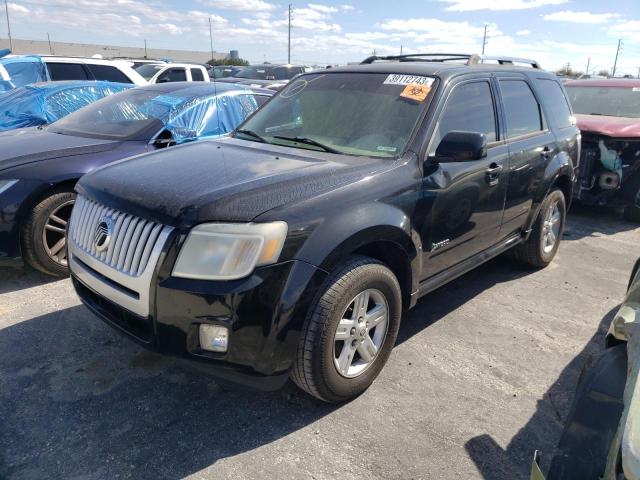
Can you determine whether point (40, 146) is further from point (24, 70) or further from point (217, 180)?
point (24, 70)

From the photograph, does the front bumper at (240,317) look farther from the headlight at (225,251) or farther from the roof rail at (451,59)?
the roof rail at (451,59)

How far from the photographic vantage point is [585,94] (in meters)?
8.10

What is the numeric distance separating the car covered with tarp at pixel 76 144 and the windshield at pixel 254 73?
561 inches

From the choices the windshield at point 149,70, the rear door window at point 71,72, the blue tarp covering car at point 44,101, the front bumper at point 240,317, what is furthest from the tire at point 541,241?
the windshield at point 149,70

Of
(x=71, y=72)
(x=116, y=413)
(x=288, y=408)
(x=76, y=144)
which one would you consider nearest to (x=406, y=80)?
(x=288, y=408)

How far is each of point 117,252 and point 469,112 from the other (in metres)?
2.51

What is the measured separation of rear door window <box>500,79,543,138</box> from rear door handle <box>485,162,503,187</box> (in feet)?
1.34

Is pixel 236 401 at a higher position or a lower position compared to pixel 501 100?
lower

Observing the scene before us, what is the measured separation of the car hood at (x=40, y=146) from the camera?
4125mm

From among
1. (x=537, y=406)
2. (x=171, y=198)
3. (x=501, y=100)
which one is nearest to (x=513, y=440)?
(x=537, y=406)

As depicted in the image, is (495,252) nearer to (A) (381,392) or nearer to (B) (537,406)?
(B) (537,406)

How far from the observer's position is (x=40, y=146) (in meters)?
4.38

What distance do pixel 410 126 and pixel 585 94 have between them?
6395mm

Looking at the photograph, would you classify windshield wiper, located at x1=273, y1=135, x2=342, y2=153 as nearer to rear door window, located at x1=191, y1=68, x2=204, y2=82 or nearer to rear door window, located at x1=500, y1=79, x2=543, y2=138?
rear door window, located at x1=500, y1=79, x2=543, y2=138
